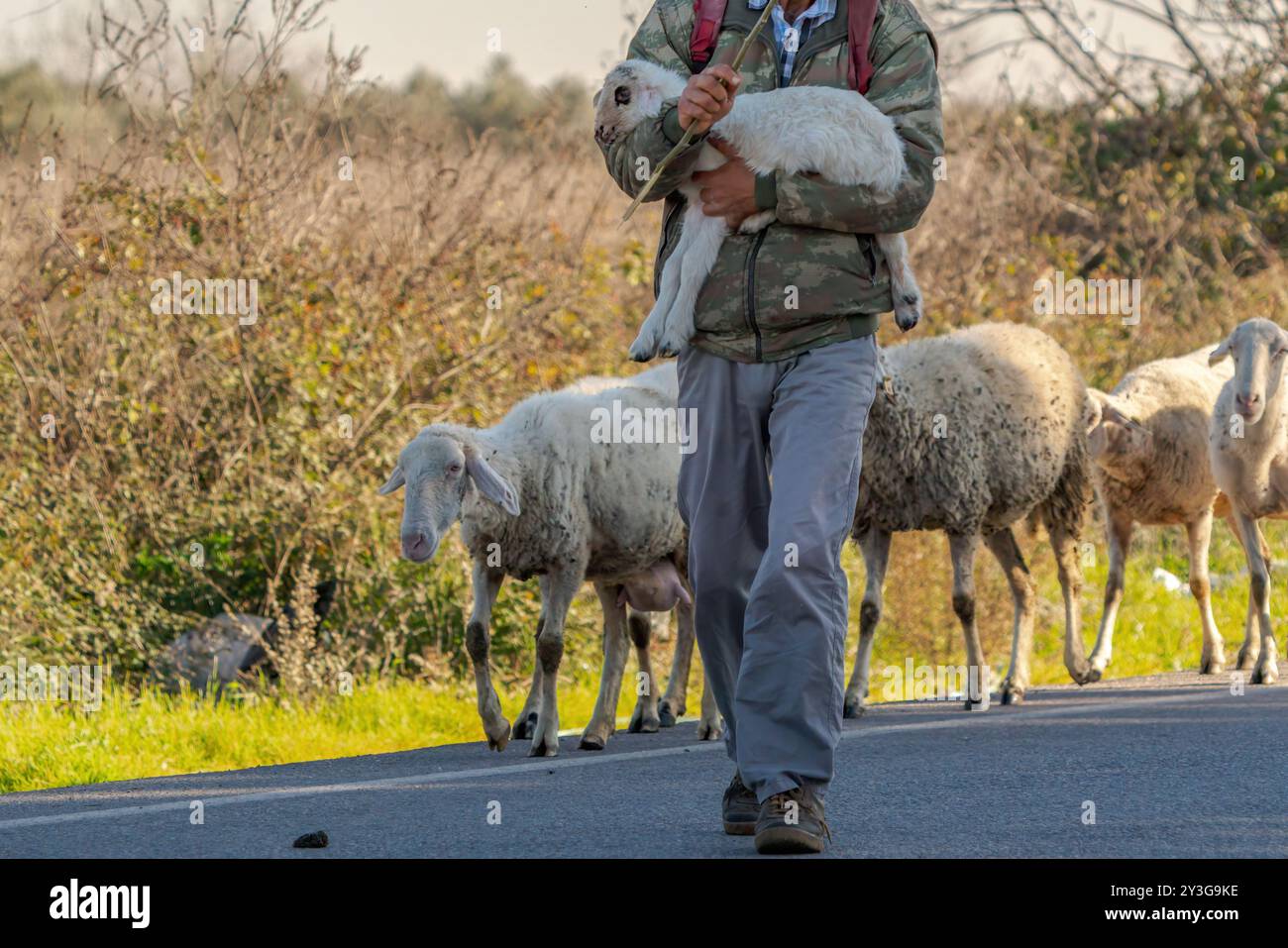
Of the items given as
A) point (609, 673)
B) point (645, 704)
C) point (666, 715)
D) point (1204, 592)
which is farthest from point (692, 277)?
point (1204, 592)

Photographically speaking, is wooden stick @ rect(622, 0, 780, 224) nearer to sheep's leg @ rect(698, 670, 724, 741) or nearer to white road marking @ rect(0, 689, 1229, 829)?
white road marking @ rect(0, 689, 1229, 829)

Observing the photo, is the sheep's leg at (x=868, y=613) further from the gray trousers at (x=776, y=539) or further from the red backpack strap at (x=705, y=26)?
the red backpack strap at (x=705, y=26)

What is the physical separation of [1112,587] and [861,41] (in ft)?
21.0

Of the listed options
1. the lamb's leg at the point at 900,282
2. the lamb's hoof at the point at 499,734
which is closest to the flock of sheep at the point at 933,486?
the lamb's hoof at the point at 499,734

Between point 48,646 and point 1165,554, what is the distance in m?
8.61

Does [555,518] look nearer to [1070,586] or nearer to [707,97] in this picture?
[707,97]

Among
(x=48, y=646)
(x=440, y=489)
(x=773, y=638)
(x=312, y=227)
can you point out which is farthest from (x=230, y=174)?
(x=773, y=638)

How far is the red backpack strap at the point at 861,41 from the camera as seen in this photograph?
5.00 meters

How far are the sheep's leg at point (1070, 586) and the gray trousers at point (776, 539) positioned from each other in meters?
5.15

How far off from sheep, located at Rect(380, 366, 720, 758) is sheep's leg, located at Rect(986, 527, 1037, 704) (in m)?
1.77

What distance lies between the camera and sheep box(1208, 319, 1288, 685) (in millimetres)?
9641

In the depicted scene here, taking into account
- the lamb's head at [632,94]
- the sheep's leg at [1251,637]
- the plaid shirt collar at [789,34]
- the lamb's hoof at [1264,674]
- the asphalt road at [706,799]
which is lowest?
the asphalt road at [706,799]

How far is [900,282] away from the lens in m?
5.02

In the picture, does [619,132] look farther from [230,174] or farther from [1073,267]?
[1073,267]
